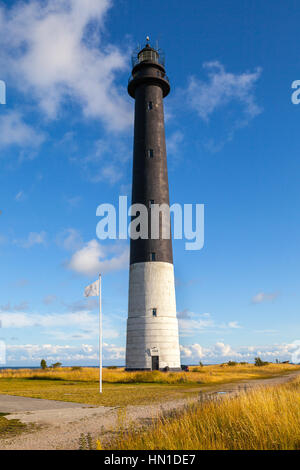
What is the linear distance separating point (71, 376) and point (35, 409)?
21095 millimetres

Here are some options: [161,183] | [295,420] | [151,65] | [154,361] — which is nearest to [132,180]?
[161,183]

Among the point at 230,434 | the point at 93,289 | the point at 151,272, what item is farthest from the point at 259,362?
the point at 230,434

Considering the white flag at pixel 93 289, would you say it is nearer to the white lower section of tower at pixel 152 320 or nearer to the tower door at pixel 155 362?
the white lower section of tower at pixel 152 320

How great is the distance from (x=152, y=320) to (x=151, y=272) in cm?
414

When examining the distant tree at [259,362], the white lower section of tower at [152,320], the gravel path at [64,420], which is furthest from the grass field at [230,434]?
the distant tree at [259,362]

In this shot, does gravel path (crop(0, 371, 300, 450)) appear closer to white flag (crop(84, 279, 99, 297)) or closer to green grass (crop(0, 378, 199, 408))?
green grass (crop(0, 378, 199, 408))

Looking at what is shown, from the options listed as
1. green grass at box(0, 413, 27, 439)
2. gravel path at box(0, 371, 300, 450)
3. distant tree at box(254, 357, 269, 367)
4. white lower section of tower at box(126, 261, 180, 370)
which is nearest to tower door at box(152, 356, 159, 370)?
white lower section of tower at box(126, 261, 180, 370)

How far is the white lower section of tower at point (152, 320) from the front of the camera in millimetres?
33375

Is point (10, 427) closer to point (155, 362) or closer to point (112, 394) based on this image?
point (112, 394)

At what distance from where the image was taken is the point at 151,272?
34375mm

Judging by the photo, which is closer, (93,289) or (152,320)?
(93,289)

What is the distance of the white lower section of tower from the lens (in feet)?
109
